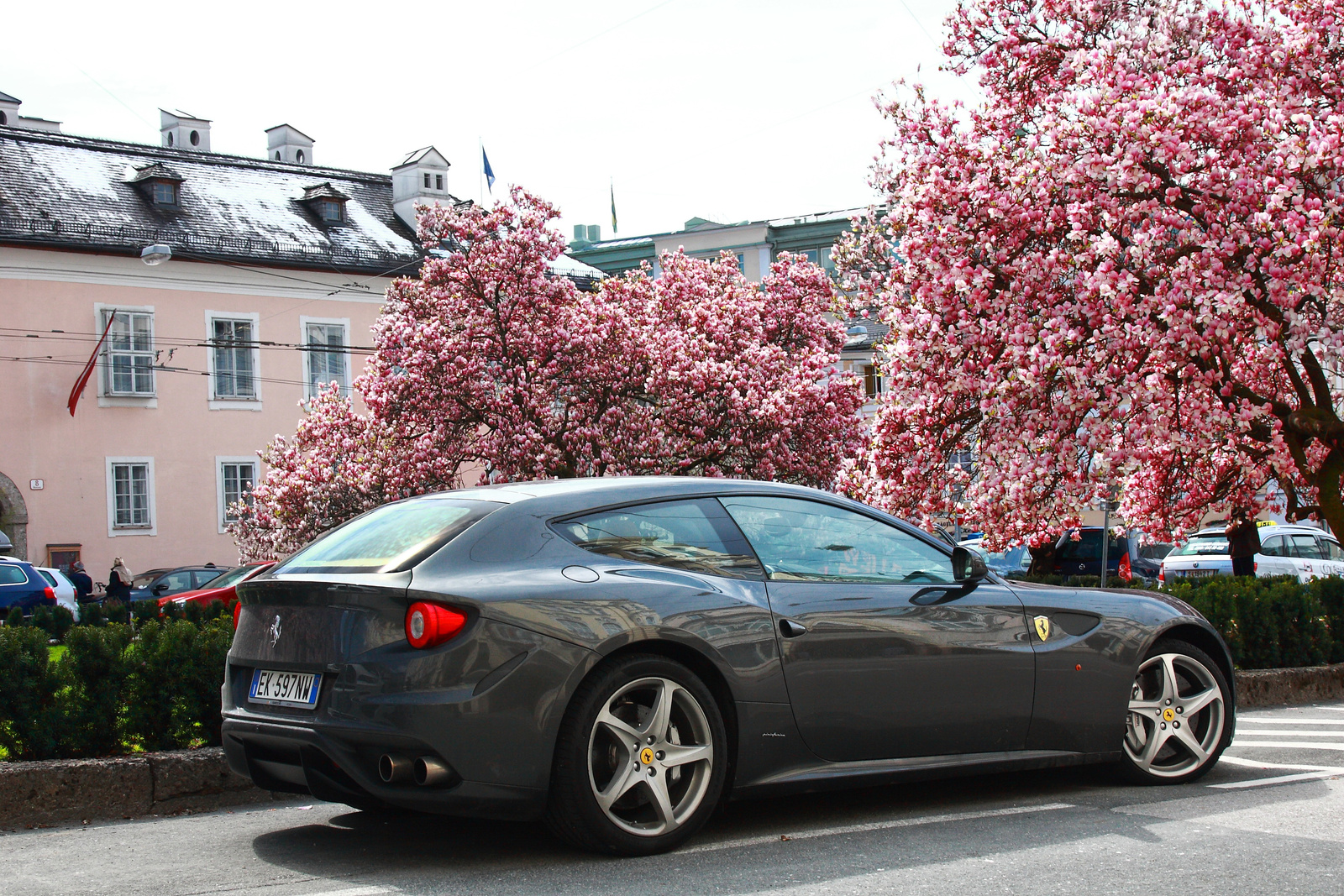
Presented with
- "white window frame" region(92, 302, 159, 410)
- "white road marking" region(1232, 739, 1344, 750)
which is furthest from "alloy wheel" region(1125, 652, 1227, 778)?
"white window frame" region(92, 302, 159, 410)

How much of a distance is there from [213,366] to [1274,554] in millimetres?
26501

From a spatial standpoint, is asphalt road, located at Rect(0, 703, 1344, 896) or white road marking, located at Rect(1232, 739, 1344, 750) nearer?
asphalt road, located at Rect(0, 703, 1344, 896)

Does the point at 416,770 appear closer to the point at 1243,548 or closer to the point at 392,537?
the point at 392,537

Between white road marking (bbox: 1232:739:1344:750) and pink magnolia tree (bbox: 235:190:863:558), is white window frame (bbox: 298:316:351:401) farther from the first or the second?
white road marking (bbox: 1232:739:1344:750)

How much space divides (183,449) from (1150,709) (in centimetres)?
3487

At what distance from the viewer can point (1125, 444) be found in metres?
12.0

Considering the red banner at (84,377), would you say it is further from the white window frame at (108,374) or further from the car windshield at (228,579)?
the car windshield at (228,579)

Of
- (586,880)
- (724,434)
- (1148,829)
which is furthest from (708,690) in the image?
(724,434)

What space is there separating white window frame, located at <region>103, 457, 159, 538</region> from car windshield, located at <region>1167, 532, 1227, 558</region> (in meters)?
24.7

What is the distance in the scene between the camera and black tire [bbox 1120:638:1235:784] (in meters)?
6.90

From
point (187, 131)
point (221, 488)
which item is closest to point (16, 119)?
point (187, 131)

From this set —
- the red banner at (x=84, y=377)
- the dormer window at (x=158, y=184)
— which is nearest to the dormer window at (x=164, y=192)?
the dormer window at (x=158, y=184)

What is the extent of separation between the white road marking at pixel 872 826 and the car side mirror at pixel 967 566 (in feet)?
3.27

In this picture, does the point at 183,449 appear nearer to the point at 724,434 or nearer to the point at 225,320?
the point at 225,320
